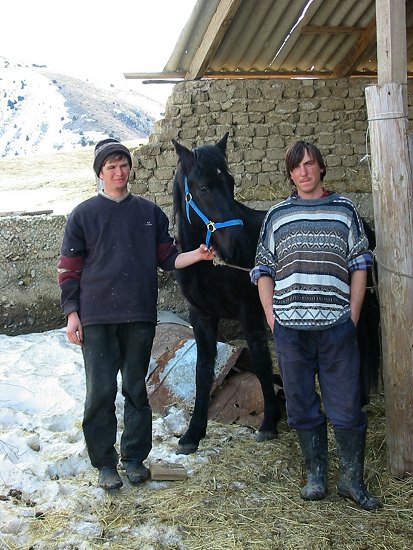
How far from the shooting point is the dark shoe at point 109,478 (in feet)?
12.2

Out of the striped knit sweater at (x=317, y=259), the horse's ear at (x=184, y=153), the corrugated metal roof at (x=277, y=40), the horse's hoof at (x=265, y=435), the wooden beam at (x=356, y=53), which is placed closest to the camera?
the striped knit sweater at (x=317, y=259)

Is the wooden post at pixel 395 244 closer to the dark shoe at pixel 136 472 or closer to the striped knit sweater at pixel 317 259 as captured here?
the striped knit sweater at pixel 317 259

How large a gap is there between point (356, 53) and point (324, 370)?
548 cm

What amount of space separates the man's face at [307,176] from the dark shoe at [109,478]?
6.20 ft

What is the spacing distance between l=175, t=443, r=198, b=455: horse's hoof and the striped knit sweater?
1.34 meters

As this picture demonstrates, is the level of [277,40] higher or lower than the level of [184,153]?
higher

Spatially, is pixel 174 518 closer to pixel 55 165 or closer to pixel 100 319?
pixel 100 319

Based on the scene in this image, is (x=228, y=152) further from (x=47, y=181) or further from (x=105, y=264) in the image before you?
(x=47, y=181)

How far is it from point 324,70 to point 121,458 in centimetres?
585

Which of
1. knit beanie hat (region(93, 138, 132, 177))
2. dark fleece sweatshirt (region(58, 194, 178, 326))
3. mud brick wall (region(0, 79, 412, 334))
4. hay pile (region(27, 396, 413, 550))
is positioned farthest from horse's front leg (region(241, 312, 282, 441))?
mud brick wall (region(0, 79, 412, 334))

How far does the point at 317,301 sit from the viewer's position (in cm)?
334

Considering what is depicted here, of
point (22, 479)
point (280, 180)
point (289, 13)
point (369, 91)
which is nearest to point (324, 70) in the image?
point (289, 13)

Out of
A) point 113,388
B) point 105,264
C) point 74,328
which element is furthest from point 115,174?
point 113,388

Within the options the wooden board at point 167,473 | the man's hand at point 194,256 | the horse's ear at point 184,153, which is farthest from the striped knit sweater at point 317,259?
the wooden board at point 167,473
